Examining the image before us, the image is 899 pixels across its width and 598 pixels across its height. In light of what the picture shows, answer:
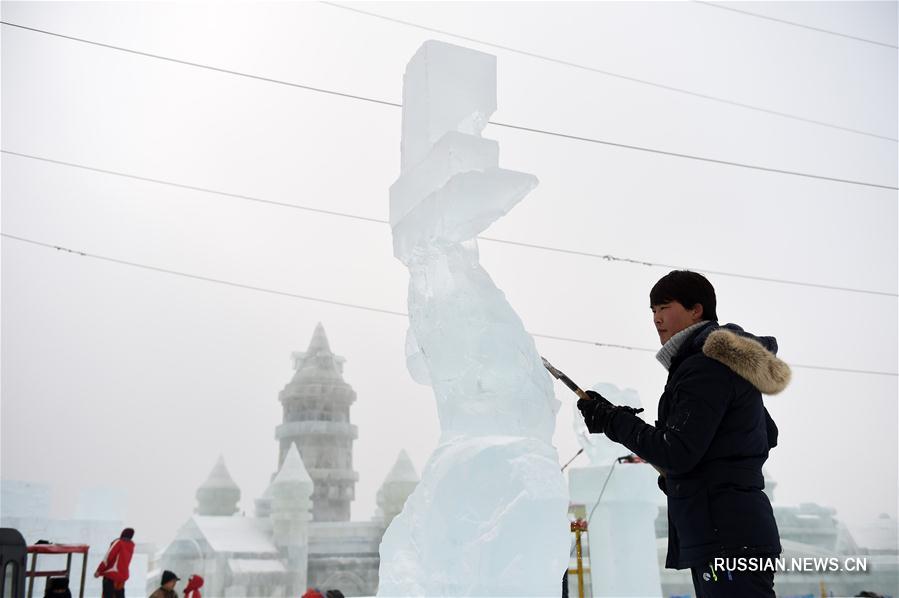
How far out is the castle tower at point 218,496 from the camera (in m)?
18.2

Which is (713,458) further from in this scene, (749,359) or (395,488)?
(395,488)

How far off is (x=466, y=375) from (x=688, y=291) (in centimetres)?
121

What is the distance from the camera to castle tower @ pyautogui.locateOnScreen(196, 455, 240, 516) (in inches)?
717

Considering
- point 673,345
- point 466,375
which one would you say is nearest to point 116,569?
point 466,375

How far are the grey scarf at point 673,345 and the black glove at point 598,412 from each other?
0.19 meters

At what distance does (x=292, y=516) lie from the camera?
1557 centimetres

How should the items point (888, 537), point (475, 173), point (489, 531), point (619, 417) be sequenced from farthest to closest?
1. point (888, 537)
2. point (475, 173)
3. point (489, 531)
4. point (619, 417)

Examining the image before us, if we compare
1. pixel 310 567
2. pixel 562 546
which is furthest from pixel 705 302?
pixel 310 567

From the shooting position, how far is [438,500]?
279 centimetres

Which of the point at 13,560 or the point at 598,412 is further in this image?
the point at 13,560

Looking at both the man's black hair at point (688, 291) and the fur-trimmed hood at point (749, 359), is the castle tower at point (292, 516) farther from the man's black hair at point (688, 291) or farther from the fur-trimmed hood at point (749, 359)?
the fur-trimmed hood at point (749, 359)

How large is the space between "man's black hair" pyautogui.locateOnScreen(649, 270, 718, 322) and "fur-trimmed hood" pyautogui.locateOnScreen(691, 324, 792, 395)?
18cm

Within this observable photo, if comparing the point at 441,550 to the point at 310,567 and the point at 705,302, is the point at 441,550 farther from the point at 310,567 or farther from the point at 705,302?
the point at 310,567

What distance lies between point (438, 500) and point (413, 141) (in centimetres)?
177
